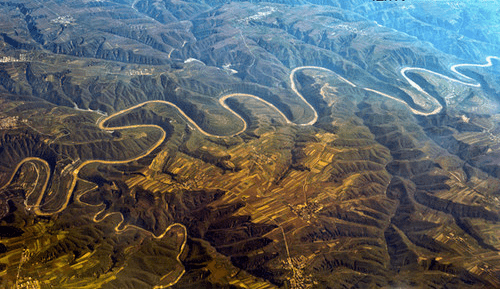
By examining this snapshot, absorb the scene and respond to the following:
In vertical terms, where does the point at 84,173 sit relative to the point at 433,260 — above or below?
below

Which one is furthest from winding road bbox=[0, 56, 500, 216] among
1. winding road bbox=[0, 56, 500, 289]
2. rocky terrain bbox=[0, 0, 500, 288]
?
rocky terrain bbox=[0, 0, 500, 288]

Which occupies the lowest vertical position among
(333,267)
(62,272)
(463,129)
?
(62,272)

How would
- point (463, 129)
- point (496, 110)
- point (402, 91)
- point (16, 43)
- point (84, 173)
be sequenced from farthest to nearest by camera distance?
1. point (16, 43)
2. point (402, 91)
3. point (496, 110)
4. point (463, 129)
5. point (84, 173)

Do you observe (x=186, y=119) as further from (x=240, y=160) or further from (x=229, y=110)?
(x=240, y=160)

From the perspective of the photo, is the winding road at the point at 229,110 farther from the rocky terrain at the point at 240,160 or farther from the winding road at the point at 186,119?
the rocky terrain at the point at 240,160

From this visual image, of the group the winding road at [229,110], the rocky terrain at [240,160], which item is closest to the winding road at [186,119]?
the winding road at [229,110]

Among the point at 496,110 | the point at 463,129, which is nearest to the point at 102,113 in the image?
the point at 463,129

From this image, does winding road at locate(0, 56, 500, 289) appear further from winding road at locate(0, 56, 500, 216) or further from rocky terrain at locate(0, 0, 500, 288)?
rocky terrain at locate(0, 0, 500, 288)

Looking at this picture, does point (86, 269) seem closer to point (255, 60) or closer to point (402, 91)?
point (255, 60)
